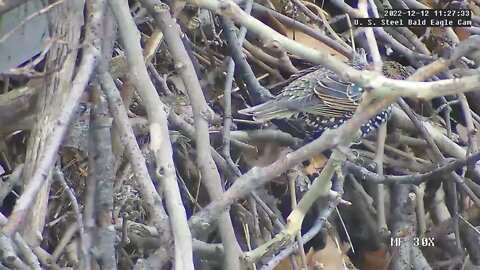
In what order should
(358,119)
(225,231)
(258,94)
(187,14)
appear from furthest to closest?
1. (258,94)
2. (187,14)
3. (225,231)
4. (358,119)

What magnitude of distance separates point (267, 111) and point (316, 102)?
157mm

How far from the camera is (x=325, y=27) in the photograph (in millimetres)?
1653

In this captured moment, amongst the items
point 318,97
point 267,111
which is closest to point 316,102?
point 318,97

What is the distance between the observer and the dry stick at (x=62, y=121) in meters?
0.73

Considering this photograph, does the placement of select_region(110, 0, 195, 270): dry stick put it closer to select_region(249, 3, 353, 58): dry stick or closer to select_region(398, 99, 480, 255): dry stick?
select_region(249, 3, 353, 58): dry stick

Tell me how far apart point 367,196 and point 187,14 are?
0.54 metres

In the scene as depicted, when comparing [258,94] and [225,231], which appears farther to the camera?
[258,94]

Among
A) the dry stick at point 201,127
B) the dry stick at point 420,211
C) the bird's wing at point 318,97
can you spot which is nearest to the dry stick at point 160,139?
the dry stick at point 201,127

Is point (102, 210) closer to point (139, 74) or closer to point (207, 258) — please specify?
point (139, 74)

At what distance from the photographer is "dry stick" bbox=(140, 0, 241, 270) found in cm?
92

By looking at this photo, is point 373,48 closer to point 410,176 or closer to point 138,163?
point 138,163

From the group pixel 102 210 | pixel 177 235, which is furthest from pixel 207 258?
pixel 177 235

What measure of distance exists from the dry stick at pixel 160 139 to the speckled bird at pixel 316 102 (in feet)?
2.08

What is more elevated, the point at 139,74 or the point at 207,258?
the point at 139,74
